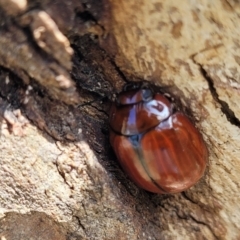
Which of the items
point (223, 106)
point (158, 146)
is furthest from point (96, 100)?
point (223, 106)

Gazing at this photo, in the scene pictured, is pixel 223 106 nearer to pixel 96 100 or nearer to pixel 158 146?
pixel 158 146

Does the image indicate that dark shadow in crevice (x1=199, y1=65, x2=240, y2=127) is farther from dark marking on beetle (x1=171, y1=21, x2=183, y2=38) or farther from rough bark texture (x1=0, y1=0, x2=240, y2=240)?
dark marking on beetle (x1=171, y1=21, x2=183, y2=38)

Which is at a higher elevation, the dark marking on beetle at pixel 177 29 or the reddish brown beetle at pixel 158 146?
the dark marking on beetle at pixel 177 29

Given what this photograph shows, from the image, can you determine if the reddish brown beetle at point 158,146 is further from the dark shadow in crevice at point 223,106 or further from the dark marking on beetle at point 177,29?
the dark marking on beetle at point 177,29

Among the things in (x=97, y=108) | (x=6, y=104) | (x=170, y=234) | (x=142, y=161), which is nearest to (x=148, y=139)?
(x=142, y=161)

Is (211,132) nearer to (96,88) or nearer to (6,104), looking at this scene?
(96,88)

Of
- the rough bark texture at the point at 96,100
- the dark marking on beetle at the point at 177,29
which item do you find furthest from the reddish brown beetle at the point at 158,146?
the dark marking on beetle at the point at 177,29
